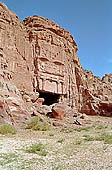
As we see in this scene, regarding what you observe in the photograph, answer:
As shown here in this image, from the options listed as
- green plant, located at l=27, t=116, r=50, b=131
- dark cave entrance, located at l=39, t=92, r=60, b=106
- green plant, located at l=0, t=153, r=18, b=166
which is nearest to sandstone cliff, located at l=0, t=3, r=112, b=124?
dark cave entrance, located at l=39, t=92, r=60, b=106

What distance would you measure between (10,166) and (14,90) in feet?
45.2

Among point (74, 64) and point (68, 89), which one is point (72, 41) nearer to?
point (74, 64)

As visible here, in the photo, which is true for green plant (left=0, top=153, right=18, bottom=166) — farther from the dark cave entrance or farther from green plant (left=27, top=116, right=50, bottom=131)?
the dark cave entrance

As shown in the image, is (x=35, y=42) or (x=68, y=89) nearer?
(x=35, y=42)

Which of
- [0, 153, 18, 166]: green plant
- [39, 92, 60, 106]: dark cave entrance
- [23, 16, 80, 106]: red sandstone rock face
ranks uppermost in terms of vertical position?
[23, 16, 80, 106]: red sandstone rock face

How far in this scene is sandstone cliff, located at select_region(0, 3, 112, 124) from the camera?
19438mm

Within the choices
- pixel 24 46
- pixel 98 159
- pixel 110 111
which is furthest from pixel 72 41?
pixel 98 159

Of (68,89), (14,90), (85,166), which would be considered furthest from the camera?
(68,89)

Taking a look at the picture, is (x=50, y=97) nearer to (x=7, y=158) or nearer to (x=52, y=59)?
(x=52, y=59)

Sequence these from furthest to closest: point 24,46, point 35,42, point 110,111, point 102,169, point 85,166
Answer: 1. point 110,111
2. point 35,42
3. point 24,46
4. point 85,166
5. point 102,169

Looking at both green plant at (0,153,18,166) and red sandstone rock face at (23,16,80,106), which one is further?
red sandstone rock face at (23,16,80,106)

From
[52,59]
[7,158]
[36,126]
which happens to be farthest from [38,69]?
[7,158]

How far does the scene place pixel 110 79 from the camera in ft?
152

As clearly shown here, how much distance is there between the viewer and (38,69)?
2502 cm
